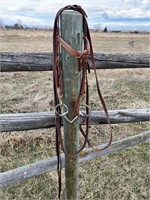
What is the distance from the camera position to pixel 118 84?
4.80 metres

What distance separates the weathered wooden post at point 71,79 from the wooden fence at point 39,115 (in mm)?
291

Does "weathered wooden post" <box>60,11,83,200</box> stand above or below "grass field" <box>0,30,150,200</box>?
above

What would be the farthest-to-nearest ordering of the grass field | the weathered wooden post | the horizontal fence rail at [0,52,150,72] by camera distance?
the grass field
the horizontal fence rail at [0,52,150,72]
the weathered wooden post

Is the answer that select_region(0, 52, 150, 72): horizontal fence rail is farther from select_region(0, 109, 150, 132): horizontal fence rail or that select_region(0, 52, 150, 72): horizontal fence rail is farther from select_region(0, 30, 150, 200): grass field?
select_region(0, 30, 150, 200): grass field

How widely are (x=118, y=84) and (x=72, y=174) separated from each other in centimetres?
351

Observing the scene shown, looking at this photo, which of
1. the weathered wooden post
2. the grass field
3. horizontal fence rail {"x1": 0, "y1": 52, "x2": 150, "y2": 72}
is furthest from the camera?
the grass field

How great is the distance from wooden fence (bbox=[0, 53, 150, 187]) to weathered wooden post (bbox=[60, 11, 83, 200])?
0.95 feet

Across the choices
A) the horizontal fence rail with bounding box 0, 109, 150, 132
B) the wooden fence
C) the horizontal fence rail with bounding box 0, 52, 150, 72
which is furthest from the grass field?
the horizontal fence rail with bounding box 0, 52, 150, 72

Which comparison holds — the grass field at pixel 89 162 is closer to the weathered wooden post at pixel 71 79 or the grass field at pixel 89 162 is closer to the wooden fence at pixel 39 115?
the wooden fence at pixel 39 115

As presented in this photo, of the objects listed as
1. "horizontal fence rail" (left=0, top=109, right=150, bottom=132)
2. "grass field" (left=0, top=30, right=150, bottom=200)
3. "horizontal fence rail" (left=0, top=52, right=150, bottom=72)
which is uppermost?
"horizontal fence rail" (left=0, top=52, right=150, bottom=72)

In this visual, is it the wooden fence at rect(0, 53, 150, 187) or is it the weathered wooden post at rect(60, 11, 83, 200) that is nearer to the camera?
the weathered wooden post at rect(60, 11, 83, 200)

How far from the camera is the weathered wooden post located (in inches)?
44.6

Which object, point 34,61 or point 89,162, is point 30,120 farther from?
point 89,162

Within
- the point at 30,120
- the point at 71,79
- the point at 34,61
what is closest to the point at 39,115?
the point at 30,120
